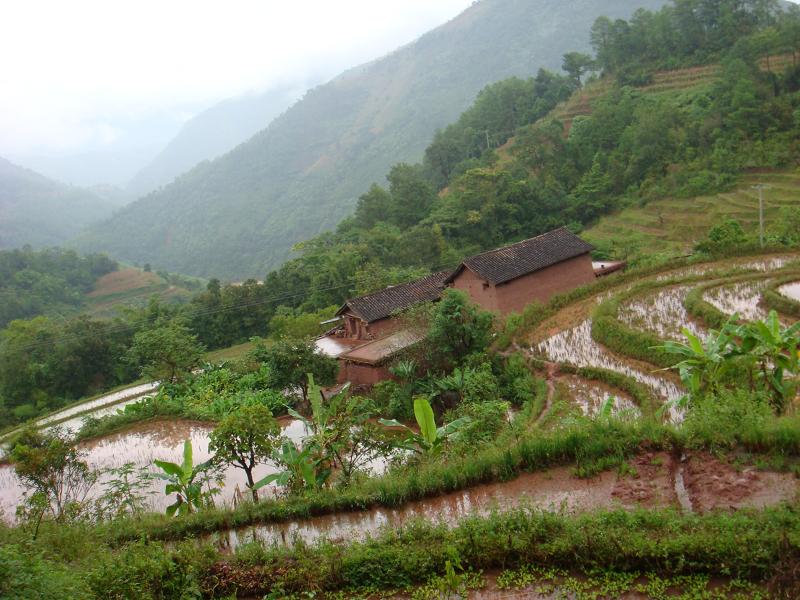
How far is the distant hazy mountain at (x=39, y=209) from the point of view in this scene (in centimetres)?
10820

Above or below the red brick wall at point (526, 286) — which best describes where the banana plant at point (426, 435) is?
above

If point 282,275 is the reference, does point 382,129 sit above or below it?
above

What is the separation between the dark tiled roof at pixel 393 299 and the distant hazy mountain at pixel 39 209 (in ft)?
318

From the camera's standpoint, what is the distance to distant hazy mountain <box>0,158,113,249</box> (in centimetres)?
10820

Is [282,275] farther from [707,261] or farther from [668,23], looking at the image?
A: [668,23]

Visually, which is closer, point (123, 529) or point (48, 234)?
point (123, 529)

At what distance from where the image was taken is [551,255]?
2419 centimetres

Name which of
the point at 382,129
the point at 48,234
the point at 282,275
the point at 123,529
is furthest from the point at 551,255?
the point at 48,234

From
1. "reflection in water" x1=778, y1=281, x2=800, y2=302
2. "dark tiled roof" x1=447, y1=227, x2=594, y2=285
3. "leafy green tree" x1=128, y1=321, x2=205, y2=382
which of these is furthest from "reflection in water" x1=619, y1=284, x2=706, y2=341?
"leafy green tree" x1=128, y1=321, x2=205, y2=382

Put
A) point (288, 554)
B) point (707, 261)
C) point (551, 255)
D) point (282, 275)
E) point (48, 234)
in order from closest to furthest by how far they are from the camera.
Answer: point (288, 554)
point (707, 261)
point (551, 255)
point (282, 275)
point (48, 234)

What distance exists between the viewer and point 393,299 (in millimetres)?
24109

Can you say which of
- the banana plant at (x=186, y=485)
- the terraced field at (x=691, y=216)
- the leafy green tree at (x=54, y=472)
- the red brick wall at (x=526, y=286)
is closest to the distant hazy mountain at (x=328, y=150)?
the terraced field at (x=691, y=216)

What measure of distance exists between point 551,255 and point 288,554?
1939cm

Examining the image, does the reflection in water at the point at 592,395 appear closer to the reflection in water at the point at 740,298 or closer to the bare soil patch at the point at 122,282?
the reflection in water at the point at 740,298
